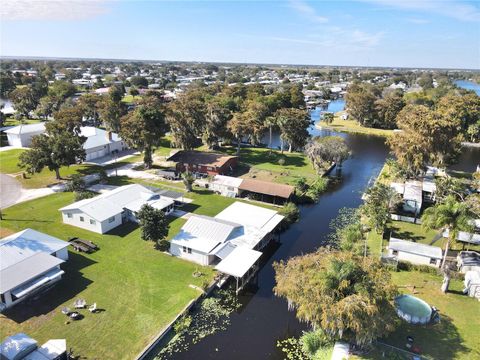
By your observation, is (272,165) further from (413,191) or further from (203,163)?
(413,191)

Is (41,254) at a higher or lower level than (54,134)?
lower

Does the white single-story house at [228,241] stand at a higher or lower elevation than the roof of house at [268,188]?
lower

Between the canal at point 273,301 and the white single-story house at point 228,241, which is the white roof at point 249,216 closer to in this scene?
the white single-story house at point 228,241

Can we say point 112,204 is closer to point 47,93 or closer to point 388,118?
point 388,118

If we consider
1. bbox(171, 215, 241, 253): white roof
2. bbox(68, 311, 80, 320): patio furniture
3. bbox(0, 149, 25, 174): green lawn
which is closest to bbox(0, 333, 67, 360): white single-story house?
bbox(68, 311, 80, 320): patio furniture

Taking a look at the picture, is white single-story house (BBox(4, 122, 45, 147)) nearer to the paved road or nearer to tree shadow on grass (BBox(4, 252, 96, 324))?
the paved road

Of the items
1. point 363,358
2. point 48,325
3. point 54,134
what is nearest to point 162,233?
point 48,325

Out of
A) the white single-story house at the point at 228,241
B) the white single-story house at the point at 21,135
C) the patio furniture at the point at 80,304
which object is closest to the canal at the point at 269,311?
the white single-story house at the point at 228,241
